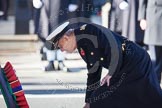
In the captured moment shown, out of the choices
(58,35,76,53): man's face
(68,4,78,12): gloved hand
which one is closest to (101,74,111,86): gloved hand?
(58,35,76,53): man's face

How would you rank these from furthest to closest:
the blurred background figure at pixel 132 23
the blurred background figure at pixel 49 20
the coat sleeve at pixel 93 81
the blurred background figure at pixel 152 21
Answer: the blurred background figure at pixel 132 23, the blurred background figure at pixel 152 21, the blurred background figure at pixel 49 20, the coat sleeve at pixel 93 81

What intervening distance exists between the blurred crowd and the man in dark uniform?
0.62 m

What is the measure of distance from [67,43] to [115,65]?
0.37 metres

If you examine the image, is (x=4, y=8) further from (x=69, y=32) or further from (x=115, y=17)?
(x=69, y=32)

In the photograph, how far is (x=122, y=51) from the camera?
3.53 m

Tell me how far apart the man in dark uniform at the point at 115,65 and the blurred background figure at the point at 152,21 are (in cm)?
149

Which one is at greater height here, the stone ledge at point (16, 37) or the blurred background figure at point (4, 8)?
the blurred background figure at point (4, 8)

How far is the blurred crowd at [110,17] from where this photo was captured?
4340 mm

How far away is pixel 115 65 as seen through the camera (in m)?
3.53

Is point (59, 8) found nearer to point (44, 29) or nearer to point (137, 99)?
point (44, 29)

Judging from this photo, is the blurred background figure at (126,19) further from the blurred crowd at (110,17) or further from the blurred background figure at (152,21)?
the blurred background figure at (152,21)

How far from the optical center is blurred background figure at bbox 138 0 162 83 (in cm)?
506

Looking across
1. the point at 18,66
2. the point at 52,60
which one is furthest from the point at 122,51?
the point at 18,66

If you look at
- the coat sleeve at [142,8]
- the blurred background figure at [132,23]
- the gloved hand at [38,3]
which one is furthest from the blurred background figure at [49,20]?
the coat sleeve at [142,8]
